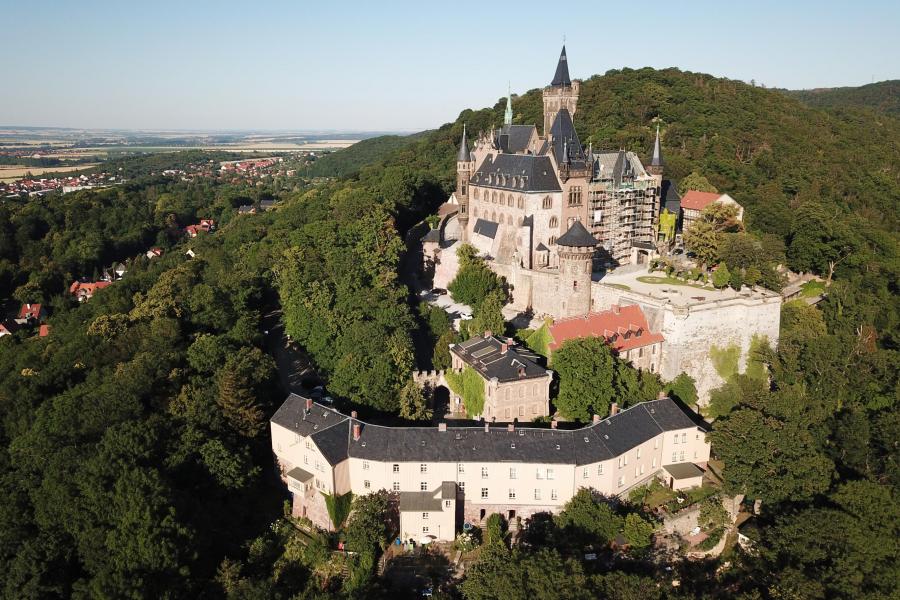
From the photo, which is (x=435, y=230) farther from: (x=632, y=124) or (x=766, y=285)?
(x=632, y=124)

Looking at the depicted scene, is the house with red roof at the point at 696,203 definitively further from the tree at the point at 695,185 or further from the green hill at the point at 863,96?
the green hill at the point at 863,96

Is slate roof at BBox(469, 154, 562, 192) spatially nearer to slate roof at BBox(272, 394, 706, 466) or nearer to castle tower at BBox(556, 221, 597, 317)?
castle tower at BBox(556, 221, 597, 317)

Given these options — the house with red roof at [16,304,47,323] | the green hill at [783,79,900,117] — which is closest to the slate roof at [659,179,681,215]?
A: the house with red roof at [16,304,47,323]

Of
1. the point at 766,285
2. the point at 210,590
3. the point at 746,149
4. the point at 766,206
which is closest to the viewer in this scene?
the point at 210,590

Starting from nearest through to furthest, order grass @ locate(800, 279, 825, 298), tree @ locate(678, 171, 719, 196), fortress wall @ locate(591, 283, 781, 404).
Result: fortress wall @ locate(591, 283, 781, 404), grass @ locate(800, 279, 825, 298), tree @ locate(678, 171, 719, 196)

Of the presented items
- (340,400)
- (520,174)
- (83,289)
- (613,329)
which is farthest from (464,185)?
(83,289)

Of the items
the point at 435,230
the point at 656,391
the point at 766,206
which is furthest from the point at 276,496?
the point at 766,206
